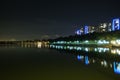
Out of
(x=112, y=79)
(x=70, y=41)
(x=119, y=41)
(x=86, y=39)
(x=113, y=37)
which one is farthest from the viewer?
(x=70, y=41)

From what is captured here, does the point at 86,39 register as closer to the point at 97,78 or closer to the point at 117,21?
the point at 117,21

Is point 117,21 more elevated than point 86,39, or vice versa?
point 117,21

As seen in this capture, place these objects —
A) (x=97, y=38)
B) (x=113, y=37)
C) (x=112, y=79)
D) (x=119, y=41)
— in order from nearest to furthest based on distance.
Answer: (x=112, y=79) → (x=119, y=41) → (x=113, y=37) → (x=97, y=38)

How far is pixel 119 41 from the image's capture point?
89.8 m

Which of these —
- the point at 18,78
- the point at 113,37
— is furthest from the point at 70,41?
the point at 18,78

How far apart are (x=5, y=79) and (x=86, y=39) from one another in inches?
4851

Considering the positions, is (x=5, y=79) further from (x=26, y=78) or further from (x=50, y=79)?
(x=50, y=79)

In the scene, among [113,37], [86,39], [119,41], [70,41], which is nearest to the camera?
[119,41]

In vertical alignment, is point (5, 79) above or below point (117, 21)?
below

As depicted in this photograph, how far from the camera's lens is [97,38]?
119 metres

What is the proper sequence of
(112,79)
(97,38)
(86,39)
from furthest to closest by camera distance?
1. (86,39)
2. (97,38)
3. (112,79)

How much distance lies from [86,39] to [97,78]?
122420 millimetres

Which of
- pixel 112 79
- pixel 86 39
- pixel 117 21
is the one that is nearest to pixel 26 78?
pixel 112 79

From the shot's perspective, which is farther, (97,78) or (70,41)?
(70,41)
